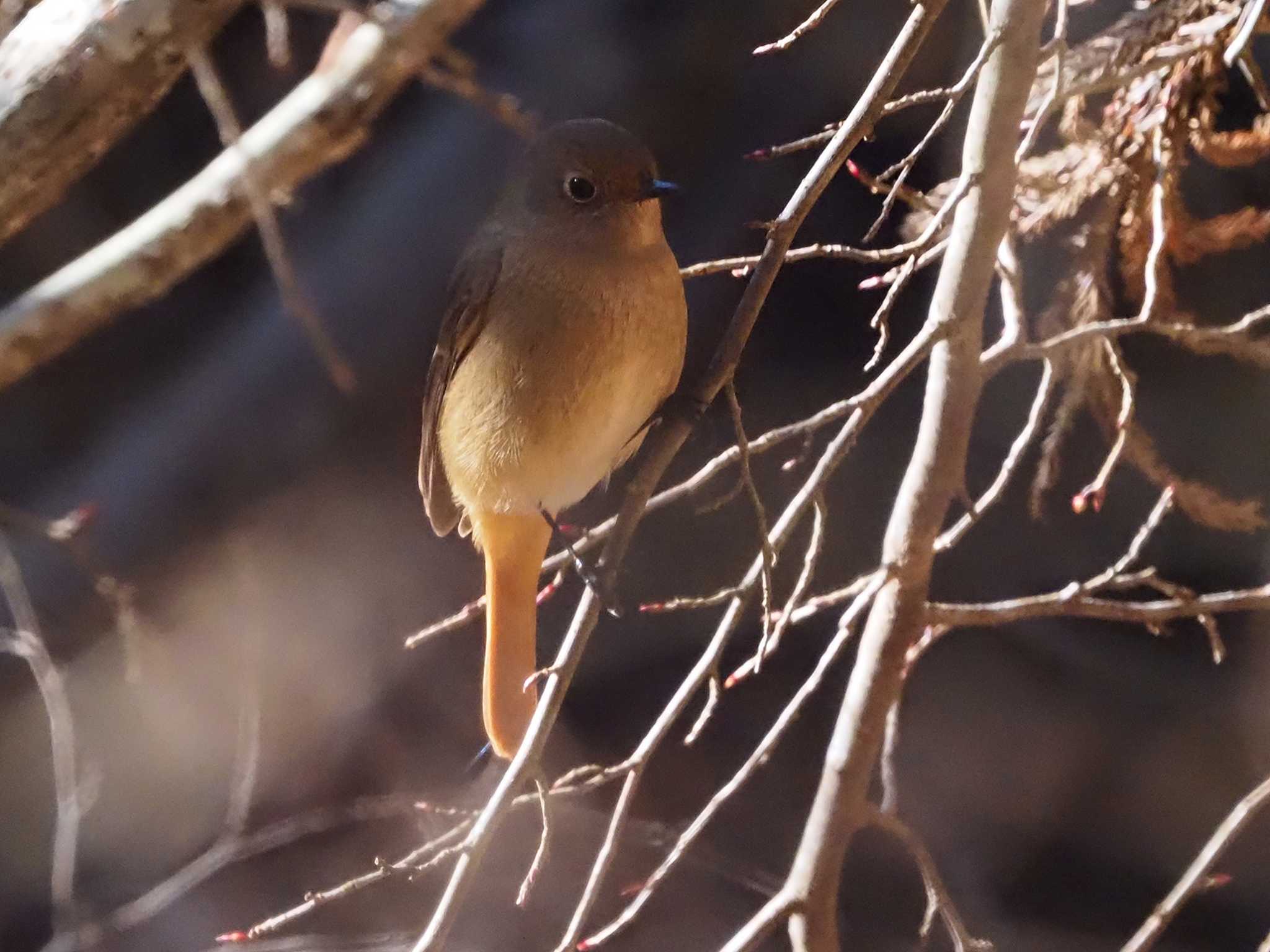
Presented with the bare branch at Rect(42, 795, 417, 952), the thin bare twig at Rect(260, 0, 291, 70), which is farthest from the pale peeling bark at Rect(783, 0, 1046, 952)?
the bare branch at Rect(42, 795, 417, 952)

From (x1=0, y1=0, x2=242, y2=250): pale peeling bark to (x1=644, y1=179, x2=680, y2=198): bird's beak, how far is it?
0.46 meters

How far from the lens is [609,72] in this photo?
1.34 meters

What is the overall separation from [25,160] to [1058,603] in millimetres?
1005

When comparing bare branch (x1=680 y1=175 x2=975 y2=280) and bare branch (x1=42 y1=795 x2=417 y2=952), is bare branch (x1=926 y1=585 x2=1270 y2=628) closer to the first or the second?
bare branch (x1=680 y1=175 x2=975 y2=280)

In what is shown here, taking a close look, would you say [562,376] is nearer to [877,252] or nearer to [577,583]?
[877,252]

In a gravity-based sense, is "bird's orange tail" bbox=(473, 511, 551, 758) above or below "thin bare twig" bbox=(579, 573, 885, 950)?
above

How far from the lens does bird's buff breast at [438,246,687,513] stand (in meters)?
1.02

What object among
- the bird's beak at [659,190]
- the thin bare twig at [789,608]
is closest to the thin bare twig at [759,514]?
the thin bare twig at [789,608]

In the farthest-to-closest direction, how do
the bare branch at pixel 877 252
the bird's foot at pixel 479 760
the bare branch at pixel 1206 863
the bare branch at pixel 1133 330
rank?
the bird's foot at pixel 479 760 < the bare branch at pixel 1206 863 < the bare branch at pixel 1133 330 < the bare branch at pixel 877 252

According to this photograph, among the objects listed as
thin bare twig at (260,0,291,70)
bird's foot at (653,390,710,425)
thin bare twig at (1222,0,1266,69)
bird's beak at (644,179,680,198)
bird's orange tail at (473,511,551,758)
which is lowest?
bird's orange tail at (473,511,551,758)

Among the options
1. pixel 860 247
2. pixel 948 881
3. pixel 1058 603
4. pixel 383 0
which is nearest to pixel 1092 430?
pixel 860 247

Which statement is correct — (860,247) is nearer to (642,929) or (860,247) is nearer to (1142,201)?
(1142,201)

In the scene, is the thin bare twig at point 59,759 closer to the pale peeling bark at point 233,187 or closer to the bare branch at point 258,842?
the bare branch at point 258,842

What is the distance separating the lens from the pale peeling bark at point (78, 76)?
1.89ft
